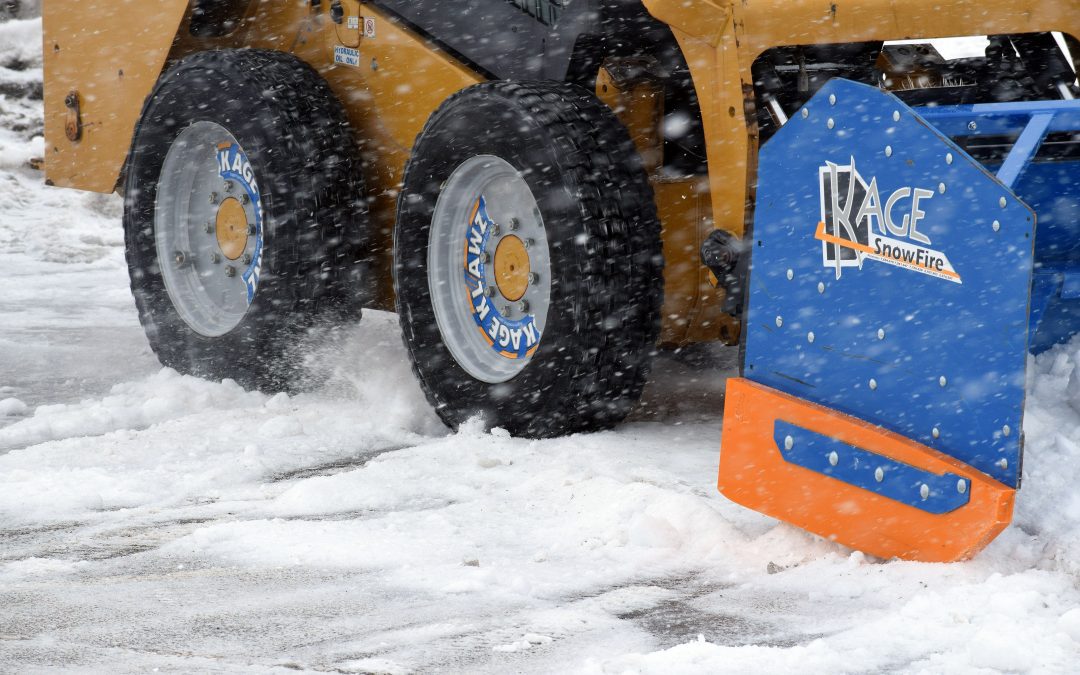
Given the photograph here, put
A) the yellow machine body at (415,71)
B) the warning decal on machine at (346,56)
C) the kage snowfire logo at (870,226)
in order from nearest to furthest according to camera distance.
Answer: the kage snowfire logo at (870,226), the yellow machine body at (415,71), the warning decal on machine at (346,56)

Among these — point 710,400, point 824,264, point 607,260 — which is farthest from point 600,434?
point 824,264

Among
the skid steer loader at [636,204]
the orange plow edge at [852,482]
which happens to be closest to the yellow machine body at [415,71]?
the skid steer loader at [636,204]

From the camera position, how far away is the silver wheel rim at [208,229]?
5.18m

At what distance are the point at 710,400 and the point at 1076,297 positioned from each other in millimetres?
1669

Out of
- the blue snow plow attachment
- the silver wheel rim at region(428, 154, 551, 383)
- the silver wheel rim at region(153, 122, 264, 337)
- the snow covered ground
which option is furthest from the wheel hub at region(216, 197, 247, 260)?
the blue snow plow attachment

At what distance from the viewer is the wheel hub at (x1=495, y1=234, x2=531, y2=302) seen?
4.17 meters

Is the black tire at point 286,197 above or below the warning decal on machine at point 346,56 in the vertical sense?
below

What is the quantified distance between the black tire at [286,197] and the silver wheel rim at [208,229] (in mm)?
108

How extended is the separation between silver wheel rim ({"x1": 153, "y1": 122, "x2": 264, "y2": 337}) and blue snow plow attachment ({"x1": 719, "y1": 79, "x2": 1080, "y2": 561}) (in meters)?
2.48

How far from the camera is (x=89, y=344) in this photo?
619 cm

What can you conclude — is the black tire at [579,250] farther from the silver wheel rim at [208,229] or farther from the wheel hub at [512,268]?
the silver wheel rim at [208,229]

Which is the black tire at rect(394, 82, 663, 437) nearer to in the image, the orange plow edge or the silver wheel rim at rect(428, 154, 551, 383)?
the silver wheel rim at rect(428, 154, 551, 383)

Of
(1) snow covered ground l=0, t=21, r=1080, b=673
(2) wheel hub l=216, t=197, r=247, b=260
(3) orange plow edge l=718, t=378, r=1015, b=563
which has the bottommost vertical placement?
(1) snow covered ground l=0, t=21, r=1080, b=673

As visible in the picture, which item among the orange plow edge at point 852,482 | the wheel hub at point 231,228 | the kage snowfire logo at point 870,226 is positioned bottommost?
the orange plow edge at point 852,482
